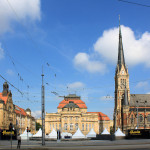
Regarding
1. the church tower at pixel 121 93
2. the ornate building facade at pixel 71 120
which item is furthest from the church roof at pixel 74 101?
the church tower at pixel 121 93

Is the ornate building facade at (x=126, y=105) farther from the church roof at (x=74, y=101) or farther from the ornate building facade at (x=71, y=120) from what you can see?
the church roof at (x=74, y=101)

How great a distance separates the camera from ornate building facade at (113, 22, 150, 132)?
106 metres

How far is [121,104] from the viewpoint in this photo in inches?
4464

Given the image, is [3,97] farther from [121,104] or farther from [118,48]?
[118,48]

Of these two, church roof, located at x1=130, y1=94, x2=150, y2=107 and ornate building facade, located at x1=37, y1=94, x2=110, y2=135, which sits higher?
church roof, located at x1=130, y1=94, x2=150, y2=107

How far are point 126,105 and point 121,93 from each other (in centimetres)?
975

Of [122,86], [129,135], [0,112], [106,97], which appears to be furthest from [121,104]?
[129,135]

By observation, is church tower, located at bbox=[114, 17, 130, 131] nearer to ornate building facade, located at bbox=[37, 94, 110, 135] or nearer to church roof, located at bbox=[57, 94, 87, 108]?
ornate building facade, located at bbox=[37, 94, 110, 135]

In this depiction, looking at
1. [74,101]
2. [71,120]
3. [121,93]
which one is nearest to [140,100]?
A: [121,93]

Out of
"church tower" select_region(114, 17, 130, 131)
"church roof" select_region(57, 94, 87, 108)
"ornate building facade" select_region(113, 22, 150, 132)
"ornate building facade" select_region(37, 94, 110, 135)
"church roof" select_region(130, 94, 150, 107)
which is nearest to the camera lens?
"ornate building facade" select_region(113, 22, 150, 132)

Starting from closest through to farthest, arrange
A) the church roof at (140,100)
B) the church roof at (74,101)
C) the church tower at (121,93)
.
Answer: the church tower at (121,93) < the church roof at (140,100) < the church roof at (74,101)

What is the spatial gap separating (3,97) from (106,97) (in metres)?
42.2

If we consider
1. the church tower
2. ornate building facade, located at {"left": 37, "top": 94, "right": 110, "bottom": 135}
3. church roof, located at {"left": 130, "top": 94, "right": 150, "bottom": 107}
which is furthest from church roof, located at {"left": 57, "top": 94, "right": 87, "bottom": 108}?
church roof, located at {"left": 130, "top": 94, "right": 150, "bottom": 107}

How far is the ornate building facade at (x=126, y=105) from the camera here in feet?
348
